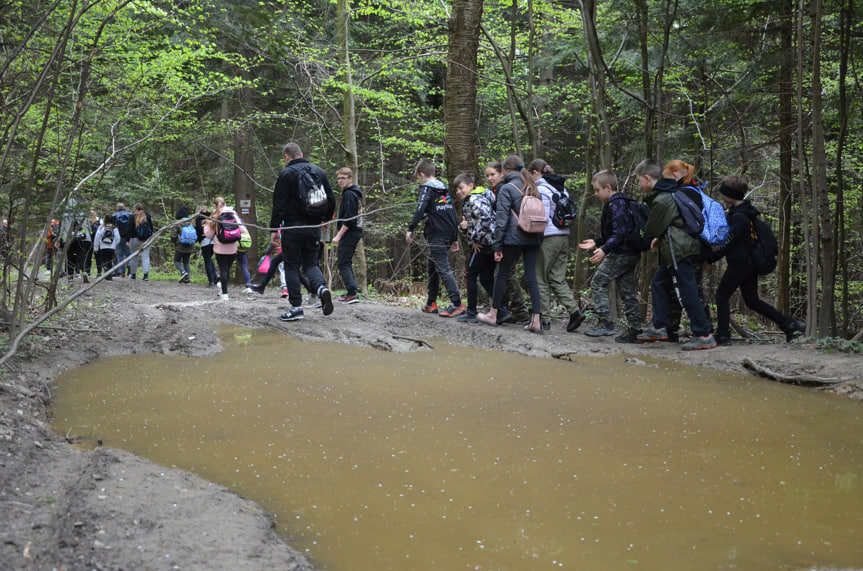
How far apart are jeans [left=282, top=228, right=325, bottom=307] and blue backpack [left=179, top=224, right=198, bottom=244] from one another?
925 centimetres

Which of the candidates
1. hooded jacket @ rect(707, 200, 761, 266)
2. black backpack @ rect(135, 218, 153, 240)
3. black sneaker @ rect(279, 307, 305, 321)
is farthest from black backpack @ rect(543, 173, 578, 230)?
black backpack @ rect(135, 218, 153, 240)

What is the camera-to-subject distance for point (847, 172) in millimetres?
15219

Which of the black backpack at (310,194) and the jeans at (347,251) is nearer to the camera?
the black backpack at (310,194)

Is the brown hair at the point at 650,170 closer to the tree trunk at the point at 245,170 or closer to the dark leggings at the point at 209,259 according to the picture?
the dark leggings at the point at 209,259

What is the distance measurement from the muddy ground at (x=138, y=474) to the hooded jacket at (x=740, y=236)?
3.45 feet

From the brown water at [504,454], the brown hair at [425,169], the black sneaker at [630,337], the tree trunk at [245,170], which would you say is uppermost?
the tree trunk at [245,170]

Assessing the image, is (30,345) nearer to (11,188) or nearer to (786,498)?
(11,188)

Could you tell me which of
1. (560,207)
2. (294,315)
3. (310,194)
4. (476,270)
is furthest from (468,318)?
(310,194)

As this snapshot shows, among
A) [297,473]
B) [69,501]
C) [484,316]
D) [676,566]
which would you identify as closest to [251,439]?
[297,473]

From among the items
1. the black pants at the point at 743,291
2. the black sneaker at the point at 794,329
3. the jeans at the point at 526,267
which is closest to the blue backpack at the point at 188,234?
the jeans at the point at 526,267

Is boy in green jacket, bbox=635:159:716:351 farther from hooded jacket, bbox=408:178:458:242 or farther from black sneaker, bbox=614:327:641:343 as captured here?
hooded jacket, bbox=408:178:458:242

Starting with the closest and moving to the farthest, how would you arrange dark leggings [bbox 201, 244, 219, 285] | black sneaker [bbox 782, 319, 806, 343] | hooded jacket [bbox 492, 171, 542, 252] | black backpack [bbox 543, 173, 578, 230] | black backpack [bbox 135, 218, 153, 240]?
black sneaker [bbox 782, 319, 806, 343] → hooded jacket [bbox 492, 171, 542, 252] → black backpack [bbox 543, 173, 578, 230] → dark leggings [bbox 201, 244, 219, 285] → black backpack [bbox 135, 218, 153, 240]

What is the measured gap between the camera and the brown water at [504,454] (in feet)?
10.6

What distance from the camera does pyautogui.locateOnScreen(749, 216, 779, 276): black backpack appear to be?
8195 millimetres
